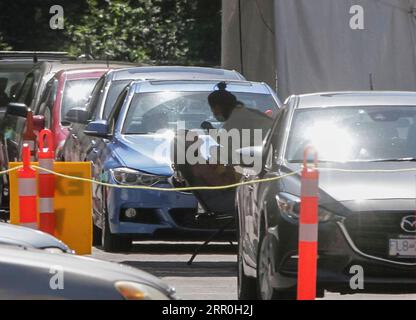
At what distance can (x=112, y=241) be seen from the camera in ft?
47.9

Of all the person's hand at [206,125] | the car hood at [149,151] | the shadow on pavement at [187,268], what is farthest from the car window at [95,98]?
the shadow on pavement at [187,268]

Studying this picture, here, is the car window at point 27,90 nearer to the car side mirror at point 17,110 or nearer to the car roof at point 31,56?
the car roof at point 31,56

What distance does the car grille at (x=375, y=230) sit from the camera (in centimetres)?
1001

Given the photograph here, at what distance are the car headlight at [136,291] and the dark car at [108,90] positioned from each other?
28.4 ft

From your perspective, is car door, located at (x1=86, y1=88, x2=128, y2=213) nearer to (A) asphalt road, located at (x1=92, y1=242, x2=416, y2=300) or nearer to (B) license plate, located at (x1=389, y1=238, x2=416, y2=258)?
(A) asphalt road, located at (x1=92, y1=242, x2=416, y2=300)

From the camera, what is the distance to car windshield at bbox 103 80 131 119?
653 inches

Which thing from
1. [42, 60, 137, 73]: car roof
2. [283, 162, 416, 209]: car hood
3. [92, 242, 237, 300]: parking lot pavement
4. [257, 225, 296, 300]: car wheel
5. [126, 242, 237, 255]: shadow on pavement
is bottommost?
[126, 242, 237, 255]: shadow on pavement

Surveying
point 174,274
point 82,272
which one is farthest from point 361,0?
point 82,272

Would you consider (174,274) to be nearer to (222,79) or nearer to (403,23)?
(222,79)

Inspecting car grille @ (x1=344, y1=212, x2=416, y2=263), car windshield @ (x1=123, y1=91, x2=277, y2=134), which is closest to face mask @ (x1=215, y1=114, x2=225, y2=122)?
car windshield @ (x1=123, y1=91, x2=277, y2=134)

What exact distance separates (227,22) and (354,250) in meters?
11.5

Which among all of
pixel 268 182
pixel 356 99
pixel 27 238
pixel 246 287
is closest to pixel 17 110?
pixel 356 99

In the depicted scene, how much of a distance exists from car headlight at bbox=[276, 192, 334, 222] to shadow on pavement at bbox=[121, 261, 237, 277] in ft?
9.57

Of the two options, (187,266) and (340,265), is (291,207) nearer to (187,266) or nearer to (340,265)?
(340,265)
